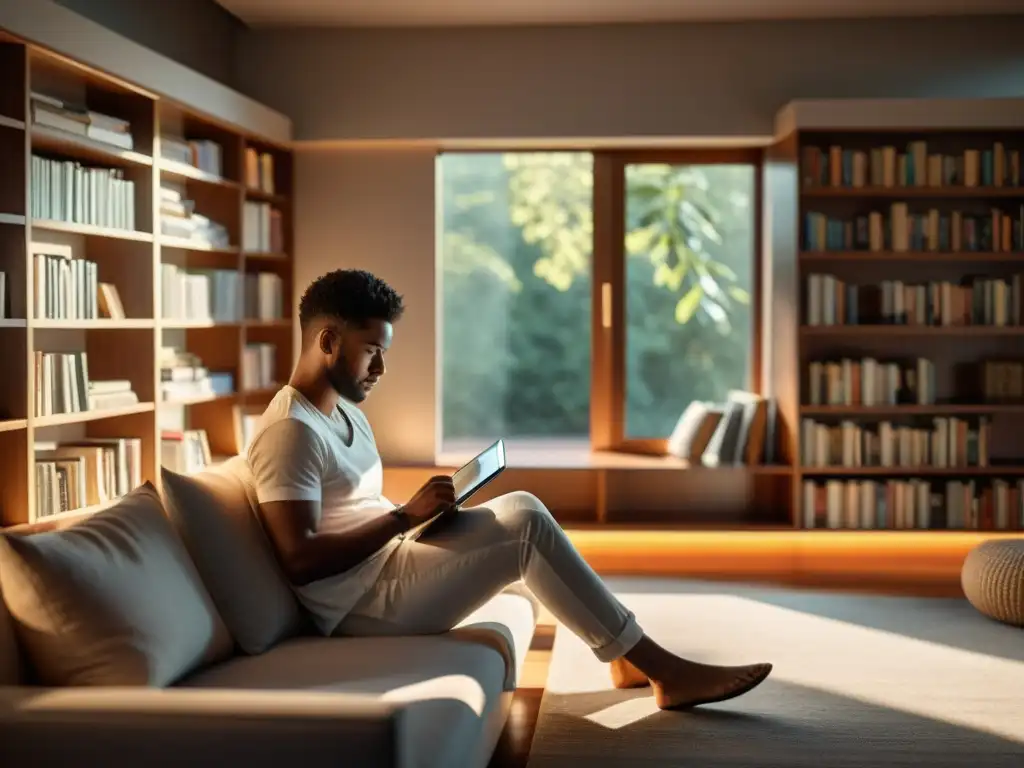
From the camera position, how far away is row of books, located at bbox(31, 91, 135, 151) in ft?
14.0

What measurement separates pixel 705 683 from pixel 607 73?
4.37 meters

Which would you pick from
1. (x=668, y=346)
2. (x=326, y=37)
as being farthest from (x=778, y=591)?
(x=326, y=37)

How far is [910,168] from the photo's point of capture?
6.34 meters

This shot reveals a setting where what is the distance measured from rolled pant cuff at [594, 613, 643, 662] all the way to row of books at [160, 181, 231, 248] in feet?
10.4

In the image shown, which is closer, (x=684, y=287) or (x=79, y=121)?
(x=79, y=121)

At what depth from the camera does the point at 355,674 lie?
2422mm

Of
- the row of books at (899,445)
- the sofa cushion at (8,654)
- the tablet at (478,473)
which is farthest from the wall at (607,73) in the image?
the sofa cushion at (8,654)

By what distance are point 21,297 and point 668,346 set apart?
3.89m

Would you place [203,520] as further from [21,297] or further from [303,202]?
[303,202]

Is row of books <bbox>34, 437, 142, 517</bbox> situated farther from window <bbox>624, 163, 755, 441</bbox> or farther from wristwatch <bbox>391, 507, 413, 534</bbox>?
window <bbox>624, 163, 755, 441</bbox>

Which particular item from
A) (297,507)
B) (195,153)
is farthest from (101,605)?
(195,153)

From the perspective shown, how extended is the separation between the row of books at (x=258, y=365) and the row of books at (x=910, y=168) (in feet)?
9.98

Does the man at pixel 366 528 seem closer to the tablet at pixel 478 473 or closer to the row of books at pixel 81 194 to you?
the tablet at pixel 478 473

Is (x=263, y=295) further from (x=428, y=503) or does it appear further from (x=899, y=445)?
(x=428, y=503)
